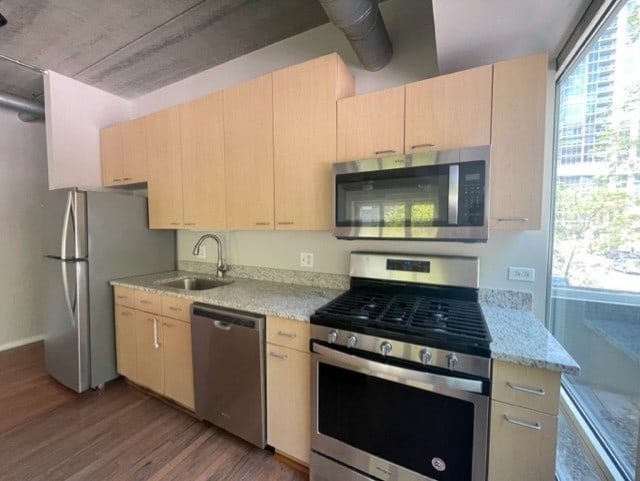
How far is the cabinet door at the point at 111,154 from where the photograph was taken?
2.75 meters

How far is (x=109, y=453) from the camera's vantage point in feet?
5.65

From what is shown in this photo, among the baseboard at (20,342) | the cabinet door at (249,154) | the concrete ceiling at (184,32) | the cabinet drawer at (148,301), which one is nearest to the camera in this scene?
the concrete ceiling at (184,32)

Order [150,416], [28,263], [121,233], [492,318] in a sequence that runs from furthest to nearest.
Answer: [28,263] → [121,233] → [150,416] → [492,318]

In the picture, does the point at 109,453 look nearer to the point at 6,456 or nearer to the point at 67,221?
the point at 6,456

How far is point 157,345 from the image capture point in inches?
83.6

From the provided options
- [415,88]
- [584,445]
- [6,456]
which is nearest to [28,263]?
[6,456]

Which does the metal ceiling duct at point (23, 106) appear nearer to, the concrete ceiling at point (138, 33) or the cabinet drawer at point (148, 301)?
the concrete ceiling at point (138, 33)

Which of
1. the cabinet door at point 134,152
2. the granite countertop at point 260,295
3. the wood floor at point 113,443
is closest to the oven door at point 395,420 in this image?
the granite countertop at point 260,295

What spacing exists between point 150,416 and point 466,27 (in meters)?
3.13

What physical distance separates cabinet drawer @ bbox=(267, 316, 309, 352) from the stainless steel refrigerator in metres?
1.73

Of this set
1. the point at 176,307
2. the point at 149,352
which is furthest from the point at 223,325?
the point at 149,352

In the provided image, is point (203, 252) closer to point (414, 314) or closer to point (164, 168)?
point (164, 168)

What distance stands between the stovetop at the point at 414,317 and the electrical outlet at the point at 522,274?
0.89 ft

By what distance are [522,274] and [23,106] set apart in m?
4.80
